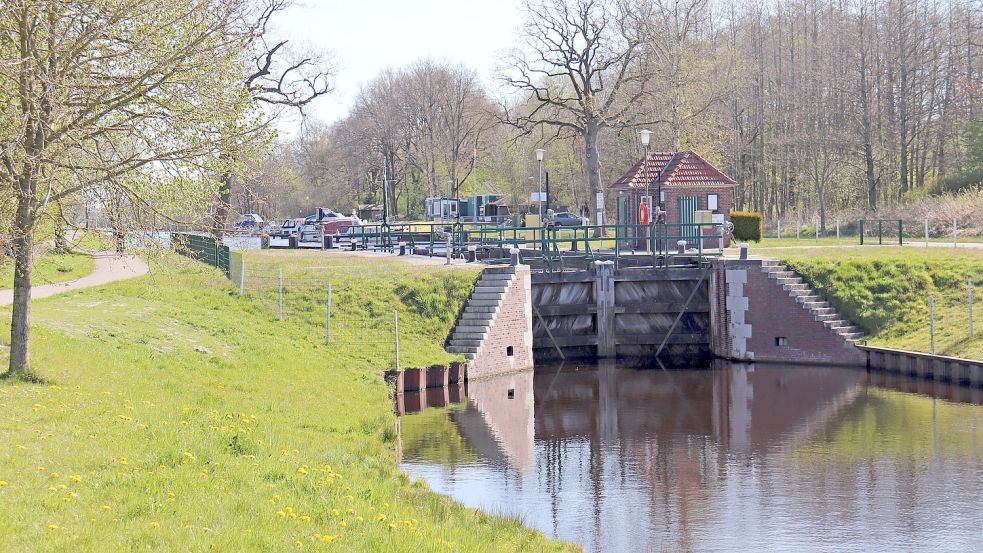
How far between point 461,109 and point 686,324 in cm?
5652

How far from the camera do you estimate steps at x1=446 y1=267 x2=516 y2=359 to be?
30953 millimetres

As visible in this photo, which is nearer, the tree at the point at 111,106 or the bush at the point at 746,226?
the tree at the point at 111,106

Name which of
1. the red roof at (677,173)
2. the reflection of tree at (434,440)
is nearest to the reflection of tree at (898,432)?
the reflection of tree at (434,440)

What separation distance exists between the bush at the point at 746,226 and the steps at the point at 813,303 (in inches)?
527

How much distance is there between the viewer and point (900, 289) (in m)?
32.9

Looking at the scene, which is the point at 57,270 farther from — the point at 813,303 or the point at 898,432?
the point at 898,432

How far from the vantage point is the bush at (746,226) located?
47188 mm

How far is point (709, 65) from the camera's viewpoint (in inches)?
2377

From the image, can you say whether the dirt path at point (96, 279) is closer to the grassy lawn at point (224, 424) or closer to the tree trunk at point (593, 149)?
the grassy lawn at point (224, 424)

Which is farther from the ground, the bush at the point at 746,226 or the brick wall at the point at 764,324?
the bush at the point at 746,226

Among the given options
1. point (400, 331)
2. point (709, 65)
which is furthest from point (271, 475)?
point (709, 65)

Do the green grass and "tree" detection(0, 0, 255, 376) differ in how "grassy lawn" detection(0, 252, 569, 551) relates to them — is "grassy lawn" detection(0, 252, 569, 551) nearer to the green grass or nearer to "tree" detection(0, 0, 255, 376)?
"tree" detection(0, 0, 255, 376)

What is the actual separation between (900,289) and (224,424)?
76.7 feet

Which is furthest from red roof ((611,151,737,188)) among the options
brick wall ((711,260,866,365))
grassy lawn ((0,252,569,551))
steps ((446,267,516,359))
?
grassy lawn ((0,252,569,551))
